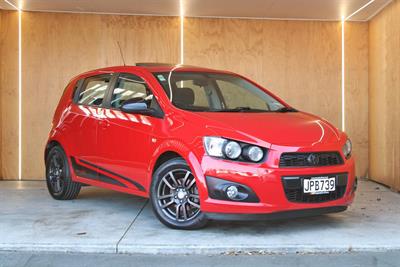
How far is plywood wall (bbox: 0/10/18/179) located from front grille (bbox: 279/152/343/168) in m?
5.76

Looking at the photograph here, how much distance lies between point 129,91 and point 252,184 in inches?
81.1

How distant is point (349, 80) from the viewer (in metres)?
9.04

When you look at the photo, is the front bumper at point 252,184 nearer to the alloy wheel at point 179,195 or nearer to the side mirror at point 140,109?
the alloy wheel at point 179,195

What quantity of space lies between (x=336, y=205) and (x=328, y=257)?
2.47 feet

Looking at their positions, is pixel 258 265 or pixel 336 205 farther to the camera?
pixel 336 205

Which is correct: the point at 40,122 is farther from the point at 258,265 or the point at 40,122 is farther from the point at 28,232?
the point at 258,265

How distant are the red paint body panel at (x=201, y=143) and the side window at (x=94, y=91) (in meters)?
0.12

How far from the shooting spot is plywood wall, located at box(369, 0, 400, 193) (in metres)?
7.66

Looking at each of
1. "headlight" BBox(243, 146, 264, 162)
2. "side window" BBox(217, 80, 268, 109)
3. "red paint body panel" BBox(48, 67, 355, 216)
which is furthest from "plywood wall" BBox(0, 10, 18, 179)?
"headlight" BBox(243, 146, 264, 162)

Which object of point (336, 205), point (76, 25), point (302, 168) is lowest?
point (336, 205)

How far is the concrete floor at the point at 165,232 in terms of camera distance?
441 centimetres

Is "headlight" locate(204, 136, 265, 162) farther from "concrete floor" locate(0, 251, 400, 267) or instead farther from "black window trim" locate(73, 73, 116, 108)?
"black window trim" locate(73, 73, 116, 108)

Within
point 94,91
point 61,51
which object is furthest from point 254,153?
point 61,51

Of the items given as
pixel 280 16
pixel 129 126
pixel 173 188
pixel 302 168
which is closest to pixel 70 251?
pixel 173 188
